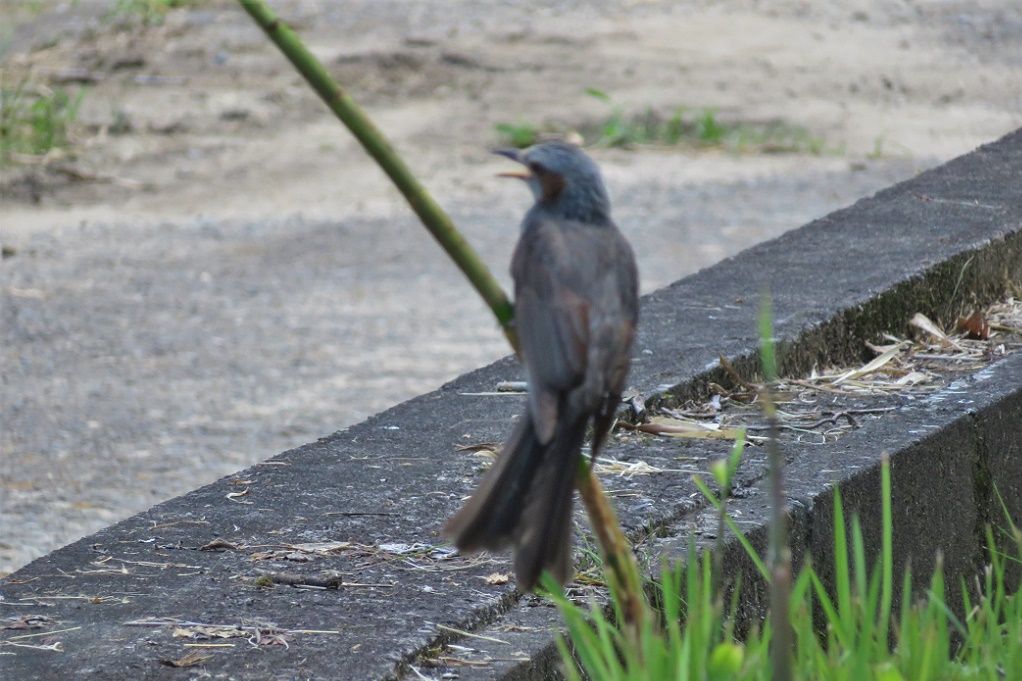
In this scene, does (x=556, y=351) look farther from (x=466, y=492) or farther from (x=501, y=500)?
(x=466, y=492)

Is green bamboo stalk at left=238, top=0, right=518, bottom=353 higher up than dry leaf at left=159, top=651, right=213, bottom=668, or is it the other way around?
green bamboo stalk at left=238, top=0, right=518, bottom=353

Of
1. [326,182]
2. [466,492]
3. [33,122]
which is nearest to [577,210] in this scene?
[466,492]

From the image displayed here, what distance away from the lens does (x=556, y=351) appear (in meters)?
1.56

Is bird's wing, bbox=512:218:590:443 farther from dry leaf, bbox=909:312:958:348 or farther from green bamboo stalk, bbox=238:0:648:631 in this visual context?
dry leaf, bbox=909:312:958:348

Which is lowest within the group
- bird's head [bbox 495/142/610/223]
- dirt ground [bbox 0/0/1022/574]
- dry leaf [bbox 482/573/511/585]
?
dirt ground [bbox 0/0/1022/574]

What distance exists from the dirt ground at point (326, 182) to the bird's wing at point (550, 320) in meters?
2.53

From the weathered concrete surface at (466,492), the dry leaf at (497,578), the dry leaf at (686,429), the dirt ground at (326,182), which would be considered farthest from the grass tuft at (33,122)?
the dry leaf at (497,578)

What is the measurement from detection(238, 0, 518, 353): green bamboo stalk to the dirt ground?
260 cm

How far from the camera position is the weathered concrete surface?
2045 millimetres

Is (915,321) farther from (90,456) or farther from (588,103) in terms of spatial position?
(588,103)

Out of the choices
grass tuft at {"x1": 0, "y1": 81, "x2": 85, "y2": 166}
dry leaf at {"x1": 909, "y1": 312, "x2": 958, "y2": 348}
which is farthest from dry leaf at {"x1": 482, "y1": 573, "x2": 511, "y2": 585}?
grass tuft at {"x1": 0, "y1": 81, "x2": 85, "y2": 166}

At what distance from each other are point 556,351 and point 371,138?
27 centimetres

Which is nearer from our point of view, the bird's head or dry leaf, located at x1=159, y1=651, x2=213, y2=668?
the bird's head

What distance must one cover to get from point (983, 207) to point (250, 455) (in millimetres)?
1985
